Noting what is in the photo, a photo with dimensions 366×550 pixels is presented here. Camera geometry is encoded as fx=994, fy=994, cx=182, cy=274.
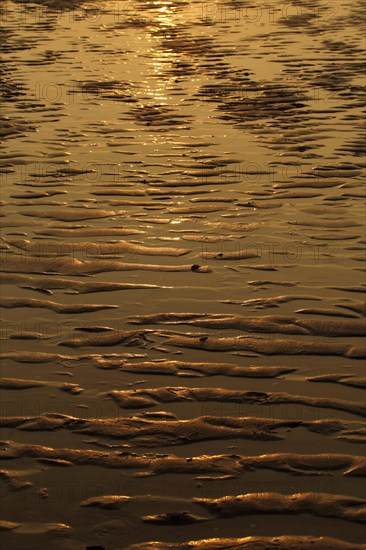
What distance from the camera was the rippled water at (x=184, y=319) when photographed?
3.96 metres

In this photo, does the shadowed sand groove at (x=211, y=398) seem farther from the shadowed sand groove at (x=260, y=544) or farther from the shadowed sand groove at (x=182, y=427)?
the shadowed sand groove at (x=260, y=544)

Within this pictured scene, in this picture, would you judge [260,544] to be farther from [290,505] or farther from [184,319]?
[184,319]

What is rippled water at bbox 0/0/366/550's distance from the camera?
3959 mm

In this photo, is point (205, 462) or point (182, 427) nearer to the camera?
point (205, 462)

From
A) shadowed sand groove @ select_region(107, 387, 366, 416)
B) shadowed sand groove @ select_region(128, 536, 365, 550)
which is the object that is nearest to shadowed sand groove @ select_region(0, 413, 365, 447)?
shadowed sand groove @ select_region(107, 387, 366, 416)

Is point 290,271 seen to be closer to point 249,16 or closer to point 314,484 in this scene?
point 314,484

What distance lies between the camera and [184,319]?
5.75 meters

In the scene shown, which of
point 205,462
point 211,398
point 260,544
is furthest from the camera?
point 211,398

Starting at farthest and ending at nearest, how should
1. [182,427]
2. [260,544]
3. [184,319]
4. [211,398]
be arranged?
[184,319]
[211,398]
[182,427]
[260,544]

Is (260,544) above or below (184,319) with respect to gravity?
above

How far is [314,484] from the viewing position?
13.3ft

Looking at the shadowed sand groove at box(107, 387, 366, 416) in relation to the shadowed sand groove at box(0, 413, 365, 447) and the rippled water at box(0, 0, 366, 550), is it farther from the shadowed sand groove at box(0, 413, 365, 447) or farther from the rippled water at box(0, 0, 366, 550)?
the shadowed sand groove at box(0, 413, 365, 447)

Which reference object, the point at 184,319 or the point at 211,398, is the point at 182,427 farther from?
the point at 184,319

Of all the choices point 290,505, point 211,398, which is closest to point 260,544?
point 290,505
